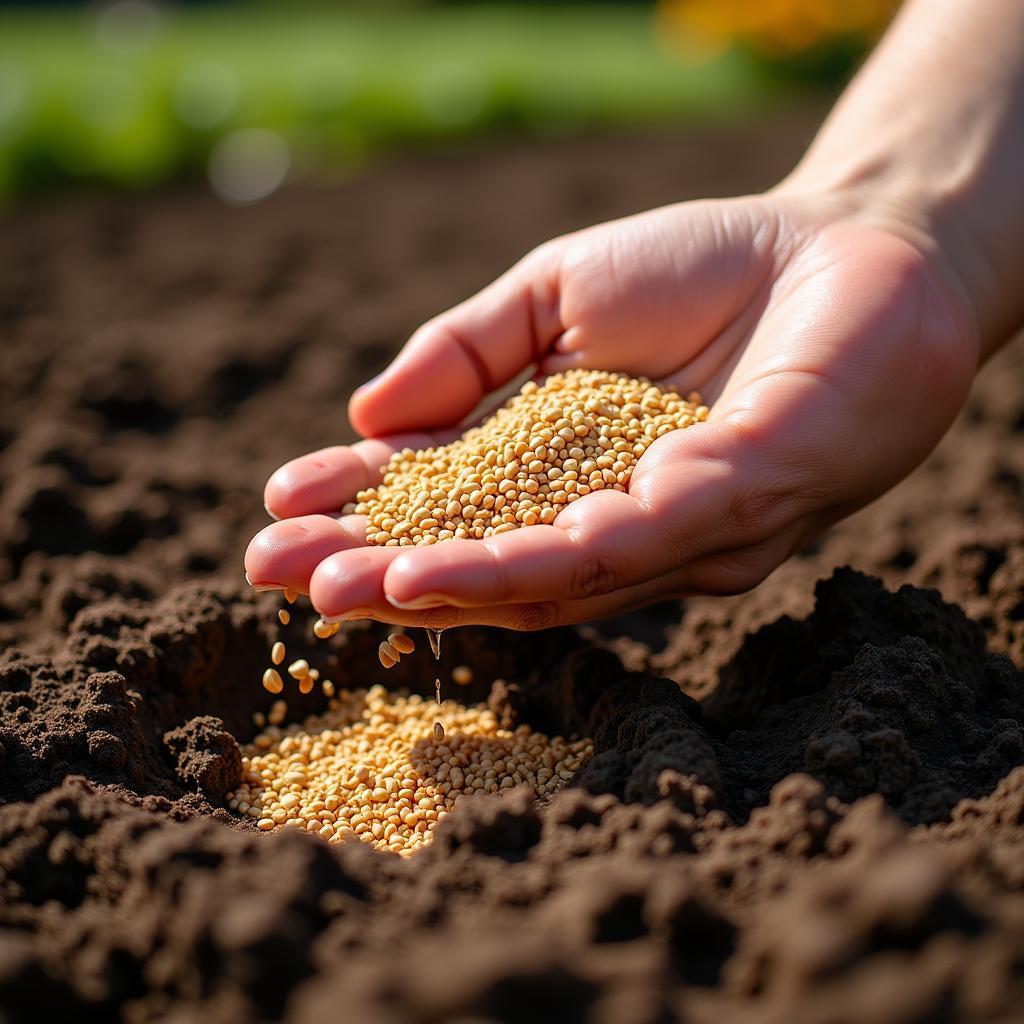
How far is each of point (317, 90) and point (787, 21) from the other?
11.9 feet

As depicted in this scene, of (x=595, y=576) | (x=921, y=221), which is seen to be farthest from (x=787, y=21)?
(x=595, y=576)

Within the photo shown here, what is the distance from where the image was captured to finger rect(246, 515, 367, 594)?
7.68ft

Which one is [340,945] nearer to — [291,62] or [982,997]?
[982,997]

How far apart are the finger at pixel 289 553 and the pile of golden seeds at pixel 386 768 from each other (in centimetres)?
44

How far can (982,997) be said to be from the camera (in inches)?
53.4

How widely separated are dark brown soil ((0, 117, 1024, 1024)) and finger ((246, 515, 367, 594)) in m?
0.40

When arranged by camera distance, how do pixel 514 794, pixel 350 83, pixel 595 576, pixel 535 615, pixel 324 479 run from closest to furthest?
pixel 514 794 < pixel 595 576 < pixel 535 615 < pixel 324 479 < pixel 350 83

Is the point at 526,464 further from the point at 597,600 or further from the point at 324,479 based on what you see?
the point at 324,479

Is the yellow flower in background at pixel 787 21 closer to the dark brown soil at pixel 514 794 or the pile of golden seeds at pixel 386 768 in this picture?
the dark brown soil at pixel 514 794

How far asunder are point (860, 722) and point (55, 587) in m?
2.04

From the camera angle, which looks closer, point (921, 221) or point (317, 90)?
point (921, 221)

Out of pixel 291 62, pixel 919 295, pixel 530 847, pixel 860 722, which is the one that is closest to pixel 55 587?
pixel 530 847

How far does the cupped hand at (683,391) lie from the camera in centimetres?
219

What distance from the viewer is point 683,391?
9.60 feet
